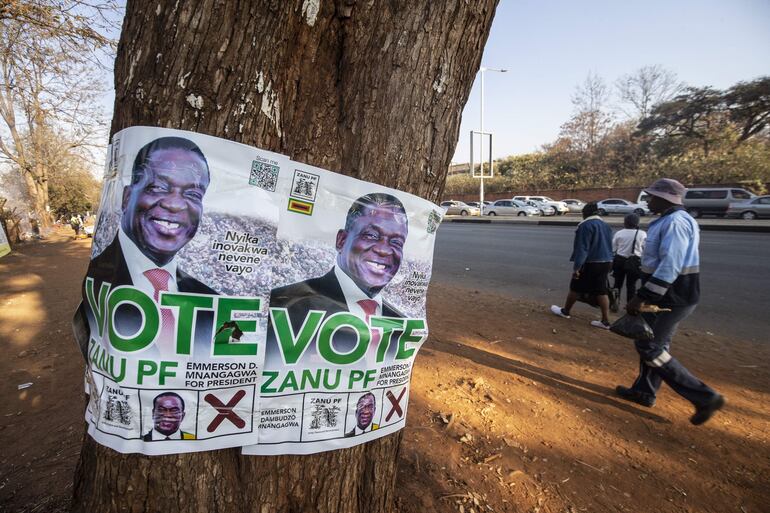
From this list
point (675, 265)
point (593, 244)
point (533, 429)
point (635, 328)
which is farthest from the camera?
point (593, 244)

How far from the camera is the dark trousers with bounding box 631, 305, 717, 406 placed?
9.12 feet

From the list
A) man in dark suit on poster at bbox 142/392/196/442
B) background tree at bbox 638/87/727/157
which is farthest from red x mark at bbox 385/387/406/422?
background tree at bbox 638/87/727/157

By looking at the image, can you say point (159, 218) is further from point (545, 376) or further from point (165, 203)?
point (545, 376)

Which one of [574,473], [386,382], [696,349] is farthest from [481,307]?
[386,382]

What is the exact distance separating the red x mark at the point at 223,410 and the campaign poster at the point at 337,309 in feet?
0.24

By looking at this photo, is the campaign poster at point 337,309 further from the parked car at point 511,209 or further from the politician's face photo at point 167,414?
the parked car at point 511,209

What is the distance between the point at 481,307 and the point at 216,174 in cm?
522

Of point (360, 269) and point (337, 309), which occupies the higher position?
point (360, 269)

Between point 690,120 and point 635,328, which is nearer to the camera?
point 635,328

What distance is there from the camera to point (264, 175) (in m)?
1.21

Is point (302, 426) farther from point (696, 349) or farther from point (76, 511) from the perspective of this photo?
point (696, 349)

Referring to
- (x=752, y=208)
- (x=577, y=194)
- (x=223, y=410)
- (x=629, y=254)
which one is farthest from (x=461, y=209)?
(x=223, y=410)

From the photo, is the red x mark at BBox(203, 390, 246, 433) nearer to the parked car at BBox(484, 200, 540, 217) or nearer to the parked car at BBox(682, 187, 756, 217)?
the parked car at BBox(682, 187, 756, 217)

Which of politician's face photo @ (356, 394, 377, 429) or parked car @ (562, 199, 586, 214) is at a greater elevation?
parked car @ (562, 199, 586, 214)
